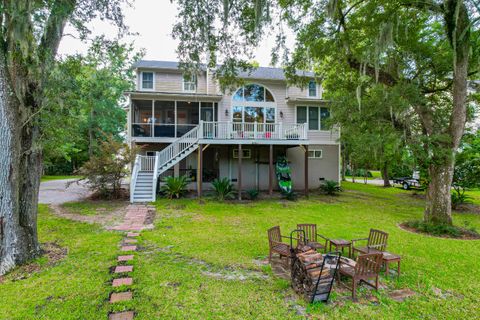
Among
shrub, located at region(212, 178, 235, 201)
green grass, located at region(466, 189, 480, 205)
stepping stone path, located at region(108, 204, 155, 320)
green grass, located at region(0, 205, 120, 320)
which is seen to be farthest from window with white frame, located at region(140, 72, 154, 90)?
green grass, located at region(466, 189, 480, 205)

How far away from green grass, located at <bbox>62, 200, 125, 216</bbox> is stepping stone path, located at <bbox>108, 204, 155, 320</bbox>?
0.73 metres

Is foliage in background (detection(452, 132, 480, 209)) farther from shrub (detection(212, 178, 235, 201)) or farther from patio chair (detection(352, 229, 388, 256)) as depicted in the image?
shrub (detection(212, 178, 235, 201))

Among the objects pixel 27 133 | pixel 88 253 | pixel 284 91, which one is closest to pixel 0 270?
pixel 88 253

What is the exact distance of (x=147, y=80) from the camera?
45.4 ft

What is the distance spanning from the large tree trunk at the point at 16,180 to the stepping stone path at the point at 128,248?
5.55ft

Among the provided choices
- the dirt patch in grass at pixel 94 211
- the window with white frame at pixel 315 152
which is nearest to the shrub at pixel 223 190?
the dirt patch in grass at pixel 94 211

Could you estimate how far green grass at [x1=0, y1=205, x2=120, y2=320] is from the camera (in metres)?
3.15

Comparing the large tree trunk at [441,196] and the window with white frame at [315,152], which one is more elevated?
the window with white frame at [315,152]

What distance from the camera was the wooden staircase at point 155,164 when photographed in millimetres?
11070

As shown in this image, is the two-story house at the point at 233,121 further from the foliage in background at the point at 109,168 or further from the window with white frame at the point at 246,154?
the foliage in background at the point at 109,168

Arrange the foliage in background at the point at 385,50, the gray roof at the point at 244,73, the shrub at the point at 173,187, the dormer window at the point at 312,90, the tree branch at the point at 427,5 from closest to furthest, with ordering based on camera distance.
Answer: the foliage in background at the point at 385,50, the tree branch at the point at 427,5, the shrub at the point at 173,187, the gray roof at the point at 244,73, the dormer window at the point at 312,90

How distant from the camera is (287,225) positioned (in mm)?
7633

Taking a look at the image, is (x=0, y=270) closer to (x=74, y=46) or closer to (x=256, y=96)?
(x=74, y=46)

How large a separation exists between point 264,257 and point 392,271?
7.93ft
